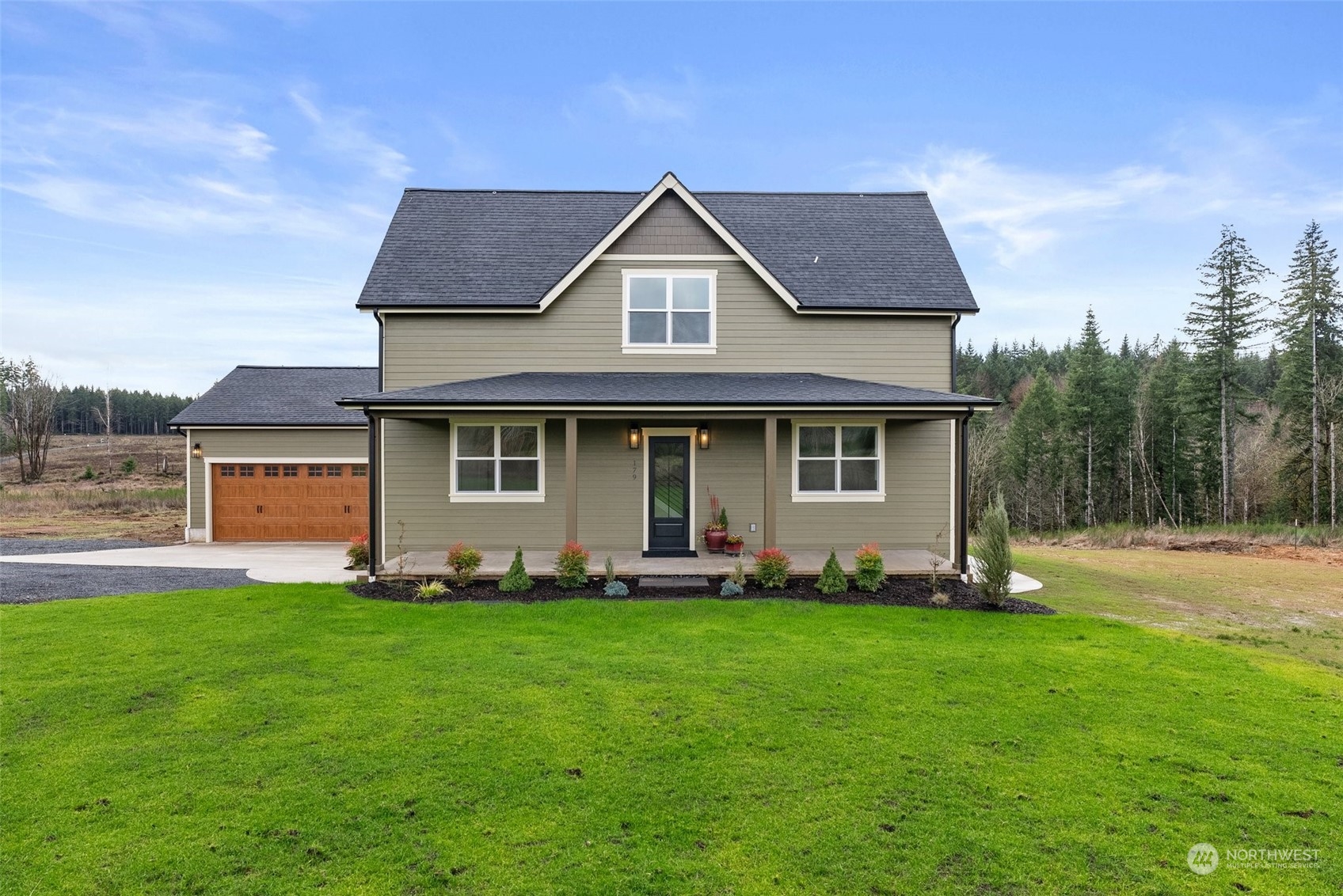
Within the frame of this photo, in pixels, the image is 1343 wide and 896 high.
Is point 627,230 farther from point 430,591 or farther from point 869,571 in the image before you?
point 869,571

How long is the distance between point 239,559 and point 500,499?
672 cm

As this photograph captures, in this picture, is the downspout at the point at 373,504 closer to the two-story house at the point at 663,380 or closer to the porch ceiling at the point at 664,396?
the porch ceiling at the point at 664,396

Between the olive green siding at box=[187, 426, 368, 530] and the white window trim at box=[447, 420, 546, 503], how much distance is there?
5.89m

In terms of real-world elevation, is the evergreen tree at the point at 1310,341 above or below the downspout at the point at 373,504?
above

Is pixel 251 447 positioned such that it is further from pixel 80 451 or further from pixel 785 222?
pixel 80 451

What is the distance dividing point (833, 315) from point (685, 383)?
3.64 meters

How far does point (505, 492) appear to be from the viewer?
13039 mm

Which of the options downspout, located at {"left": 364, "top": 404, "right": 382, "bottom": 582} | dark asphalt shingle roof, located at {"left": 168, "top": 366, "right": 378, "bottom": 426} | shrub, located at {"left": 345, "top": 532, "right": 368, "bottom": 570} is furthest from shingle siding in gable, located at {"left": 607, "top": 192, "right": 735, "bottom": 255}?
dark asphalt shingle roof, located at {"left": 168, "top": 366, "right": 378, "bottom": 426}

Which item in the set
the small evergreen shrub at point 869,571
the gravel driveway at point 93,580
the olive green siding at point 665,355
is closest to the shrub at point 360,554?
the gravel driveway at point 93,580

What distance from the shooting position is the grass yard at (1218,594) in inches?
341

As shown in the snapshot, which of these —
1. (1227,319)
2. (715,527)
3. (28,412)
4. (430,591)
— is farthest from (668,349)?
(28,412)

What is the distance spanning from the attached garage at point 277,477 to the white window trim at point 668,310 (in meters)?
8.65

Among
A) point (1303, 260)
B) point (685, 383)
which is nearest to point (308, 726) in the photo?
point (685, 383)

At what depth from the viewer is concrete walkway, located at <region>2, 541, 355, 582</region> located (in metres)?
12.4
